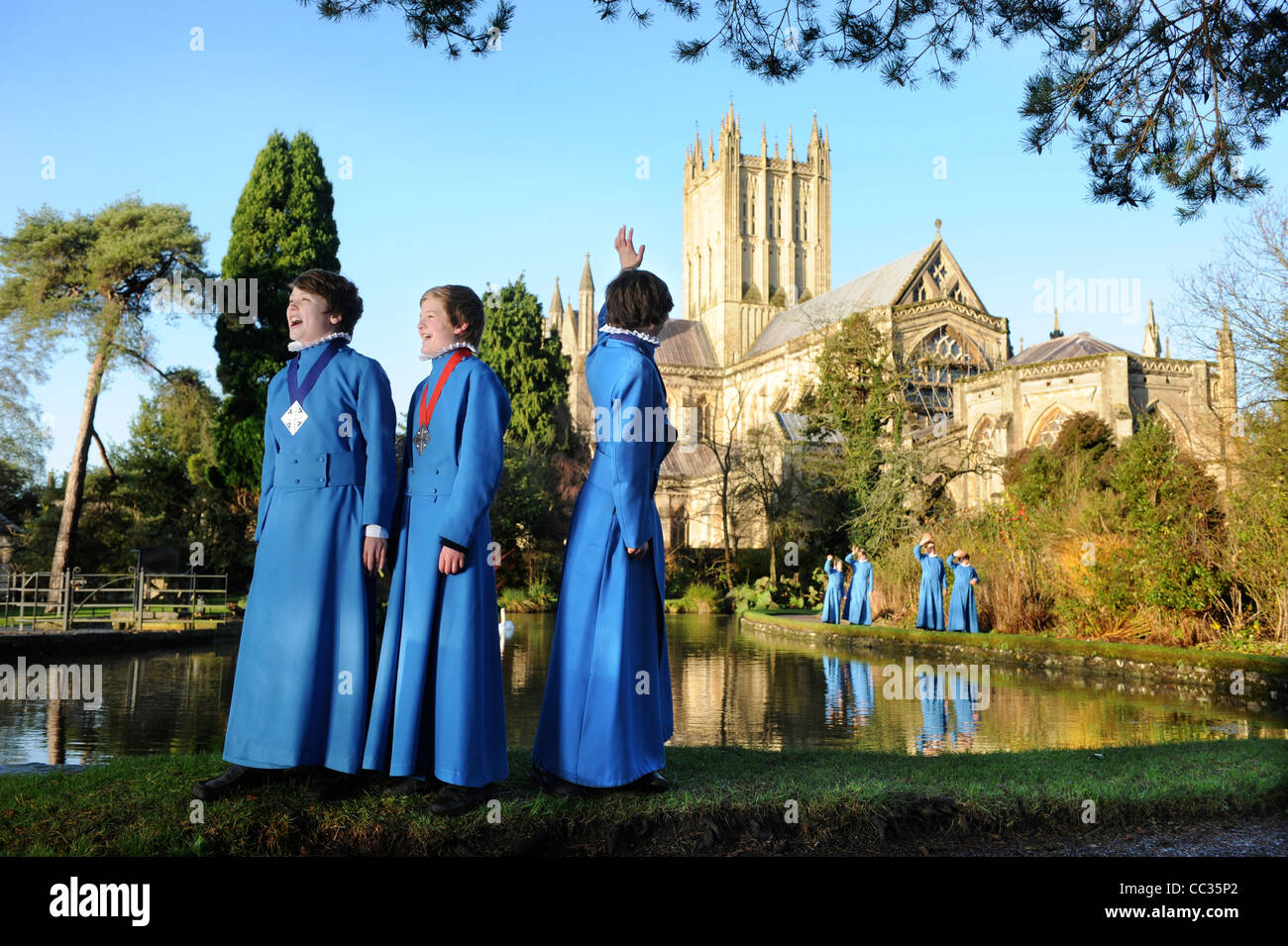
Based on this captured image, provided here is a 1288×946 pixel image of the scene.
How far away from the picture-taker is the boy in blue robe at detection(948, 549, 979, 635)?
16281 mm

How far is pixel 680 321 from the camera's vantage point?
248 feet

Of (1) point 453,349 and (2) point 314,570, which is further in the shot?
(1) point 453,349

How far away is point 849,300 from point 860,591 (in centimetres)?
4325

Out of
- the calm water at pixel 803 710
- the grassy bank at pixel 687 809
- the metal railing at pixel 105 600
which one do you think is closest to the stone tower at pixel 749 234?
the metal railing at pixel 105 600

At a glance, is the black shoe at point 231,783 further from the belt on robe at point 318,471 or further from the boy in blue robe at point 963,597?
the boy in blue robe at point 963,597

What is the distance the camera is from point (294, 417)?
4.14 metres

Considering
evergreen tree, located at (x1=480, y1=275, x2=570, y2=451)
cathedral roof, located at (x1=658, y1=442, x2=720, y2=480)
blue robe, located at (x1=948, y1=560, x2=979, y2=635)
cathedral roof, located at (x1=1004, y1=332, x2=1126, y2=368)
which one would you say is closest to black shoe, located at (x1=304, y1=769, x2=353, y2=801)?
blue robe, located at (x1=948, y1=560, x2=979, y2=635)

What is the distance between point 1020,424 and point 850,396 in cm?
1460

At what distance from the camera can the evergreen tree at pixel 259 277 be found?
23.8 m

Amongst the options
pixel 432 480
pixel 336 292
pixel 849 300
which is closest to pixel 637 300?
pixel 432 480

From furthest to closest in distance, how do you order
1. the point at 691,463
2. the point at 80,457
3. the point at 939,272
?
the point at 939,272
the point at 691,463
the point at 80,457

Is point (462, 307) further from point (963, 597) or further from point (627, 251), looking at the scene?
point (963, 597)

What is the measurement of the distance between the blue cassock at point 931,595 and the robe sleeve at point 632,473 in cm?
1383

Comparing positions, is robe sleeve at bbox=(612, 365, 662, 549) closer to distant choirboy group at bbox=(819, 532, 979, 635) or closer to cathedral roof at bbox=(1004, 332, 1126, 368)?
distant choirboy group at bbox=(819, 532, 979, 635)
